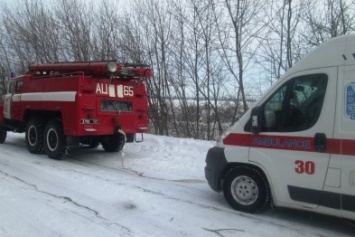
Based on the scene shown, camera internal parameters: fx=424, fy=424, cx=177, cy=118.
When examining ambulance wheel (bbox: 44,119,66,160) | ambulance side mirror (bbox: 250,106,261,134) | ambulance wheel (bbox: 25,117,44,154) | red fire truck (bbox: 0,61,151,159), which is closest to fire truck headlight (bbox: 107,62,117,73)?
red fire truck (bbox: 0,61,151,159)

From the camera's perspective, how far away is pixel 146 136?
13188mm

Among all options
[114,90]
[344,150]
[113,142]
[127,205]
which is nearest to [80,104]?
[114,90]

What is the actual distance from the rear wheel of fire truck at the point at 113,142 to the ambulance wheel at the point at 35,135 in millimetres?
1637

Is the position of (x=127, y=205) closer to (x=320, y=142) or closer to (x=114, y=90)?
(x=320, y=142)

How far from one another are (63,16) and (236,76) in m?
10.6

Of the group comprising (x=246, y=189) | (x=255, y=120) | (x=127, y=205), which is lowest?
(x=127, y=205)

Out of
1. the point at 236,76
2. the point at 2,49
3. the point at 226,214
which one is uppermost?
the point at 2,49

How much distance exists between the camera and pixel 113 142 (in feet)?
38.0

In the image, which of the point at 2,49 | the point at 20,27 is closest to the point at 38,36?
the point at 20,27

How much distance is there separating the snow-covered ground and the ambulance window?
1285 mm

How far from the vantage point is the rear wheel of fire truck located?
11.5 meters

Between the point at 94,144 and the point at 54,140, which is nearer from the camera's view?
the point at 54,140

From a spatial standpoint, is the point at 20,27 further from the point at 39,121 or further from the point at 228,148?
the point at 228,148

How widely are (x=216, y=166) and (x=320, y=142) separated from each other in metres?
1.63
